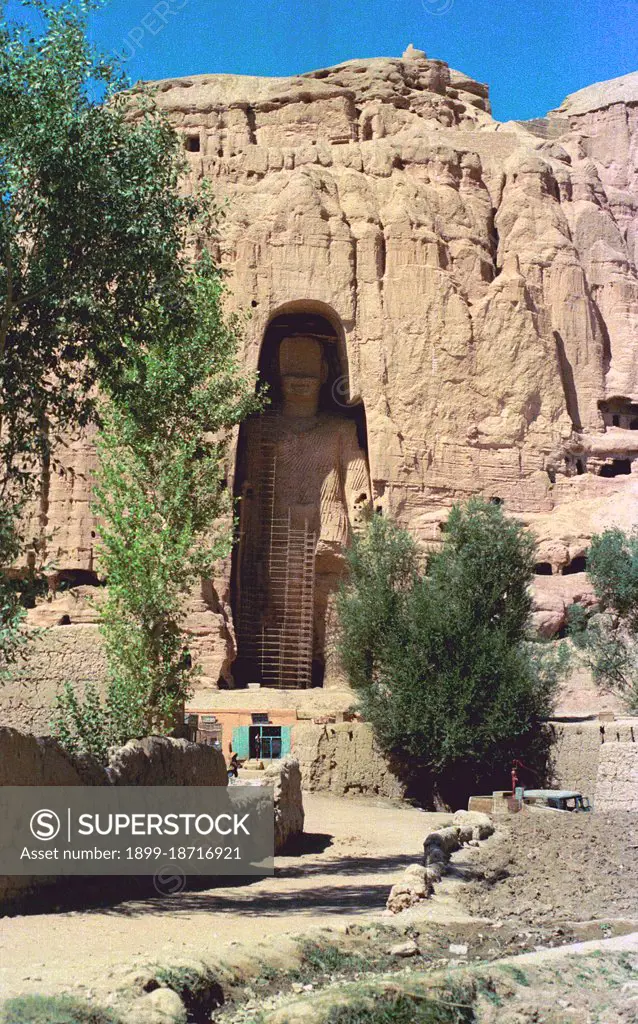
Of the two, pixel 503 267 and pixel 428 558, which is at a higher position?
pixel 503 267

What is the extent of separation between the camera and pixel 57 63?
551 inches

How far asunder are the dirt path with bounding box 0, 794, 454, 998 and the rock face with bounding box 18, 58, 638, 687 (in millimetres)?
20226

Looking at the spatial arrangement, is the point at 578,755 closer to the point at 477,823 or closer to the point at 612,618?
the point at 477,823

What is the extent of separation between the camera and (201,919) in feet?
39.8

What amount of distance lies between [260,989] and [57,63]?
10.2 m

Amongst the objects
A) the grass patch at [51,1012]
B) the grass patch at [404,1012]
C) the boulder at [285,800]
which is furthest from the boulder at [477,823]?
the grass patch at [51,1012]

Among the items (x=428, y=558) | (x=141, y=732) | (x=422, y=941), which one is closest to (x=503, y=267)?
(x=428, y=558)

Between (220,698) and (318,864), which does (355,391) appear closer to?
(220,698)

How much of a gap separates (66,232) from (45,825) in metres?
6.53

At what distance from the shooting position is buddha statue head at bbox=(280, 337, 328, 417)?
4391 cm

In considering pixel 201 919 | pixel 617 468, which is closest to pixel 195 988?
pixel 201 919

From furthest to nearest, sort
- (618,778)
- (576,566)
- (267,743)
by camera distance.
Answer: (576,566), (267,743), (618,778)

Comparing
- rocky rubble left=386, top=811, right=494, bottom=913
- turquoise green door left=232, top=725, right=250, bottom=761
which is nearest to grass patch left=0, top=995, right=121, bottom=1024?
rocky rubble left=386, top=811, right=494, bottom=913

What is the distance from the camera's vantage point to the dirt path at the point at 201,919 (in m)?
8.93
